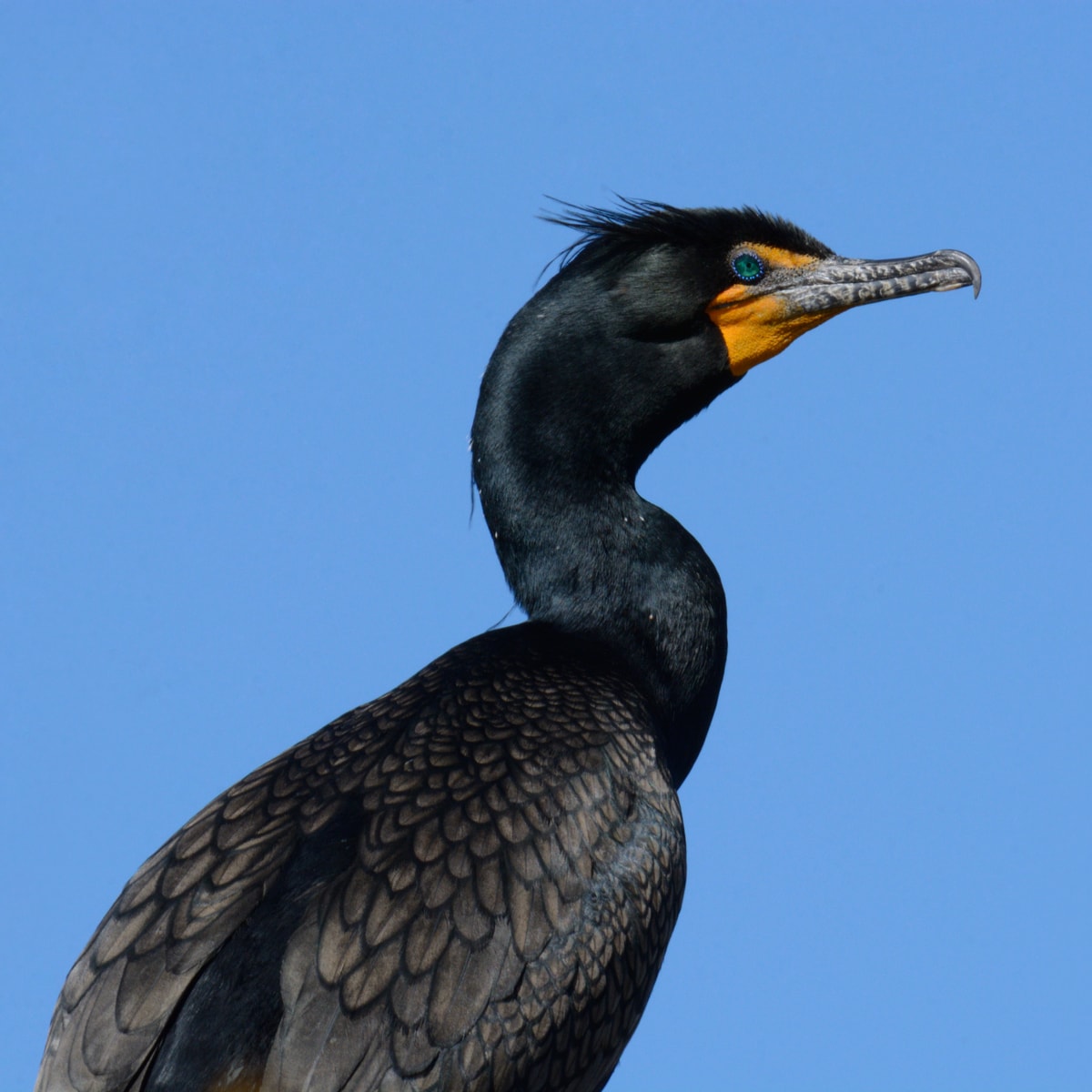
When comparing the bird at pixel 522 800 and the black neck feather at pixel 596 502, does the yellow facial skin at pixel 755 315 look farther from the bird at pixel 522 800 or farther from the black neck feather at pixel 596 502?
the black neck feather at pixel 596 502

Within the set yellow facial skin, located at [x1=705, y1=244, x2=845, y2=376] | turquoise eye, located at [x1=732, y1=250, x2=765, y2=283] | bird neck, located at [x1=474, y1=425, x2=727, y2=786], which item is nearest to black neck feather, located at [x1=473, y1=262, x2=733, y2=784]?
bird neck, located at [x1=474, y1=425, x2=727, y2=786]

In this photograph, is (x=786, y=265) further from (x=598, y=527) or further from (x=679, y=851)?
(x=679, y=851)

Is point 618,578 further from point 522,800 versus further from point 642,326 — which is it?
point 522,800

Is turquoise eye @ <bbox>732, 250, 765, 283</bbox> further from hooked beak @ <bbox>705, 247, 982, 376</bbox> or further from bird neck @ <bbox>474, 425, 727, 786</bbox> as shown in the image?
bird neck @ <bbox>474, 425, 727, 786</bbox>

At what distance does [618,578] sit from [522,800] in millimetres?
1503

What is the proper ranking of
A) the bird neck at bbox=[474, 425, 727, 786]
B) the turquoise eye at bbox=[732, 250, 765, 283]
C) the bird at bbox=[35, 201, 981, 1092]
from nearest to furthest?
1. the bird at bbox=[35, 201, 981, 1092]
2. the bird neck at bbox=[474, 425, 727, 786]
3. the turquoise eye at bbox=[732, 250, 765, 283]

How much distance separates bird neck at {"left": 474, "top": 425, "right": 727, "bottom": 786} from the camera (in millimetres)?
6676

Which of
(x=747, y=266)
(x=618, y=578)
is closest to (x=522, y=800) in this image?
(x=618, y=578)

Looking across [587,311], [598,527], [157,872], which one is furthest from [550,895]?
[587,311]

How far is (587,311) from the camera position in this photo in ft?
22.1

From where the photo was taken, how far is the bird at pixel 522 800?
4.84 m

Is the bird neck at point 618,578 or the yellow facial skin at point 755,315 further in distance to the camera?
the yellow facial skin at point 755,315

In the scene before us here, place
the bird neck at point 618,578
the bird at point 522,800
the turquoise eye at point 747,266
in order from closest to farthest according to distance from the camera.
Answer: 1. the bird at point 522,800
2. the bird neck at point 618,578
3. the turquoise eye at point 747,266

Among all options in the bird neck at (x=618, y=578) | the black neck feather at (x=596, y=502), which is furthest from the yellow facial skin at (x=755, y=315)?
the bird neck at (x=618, y=578)
